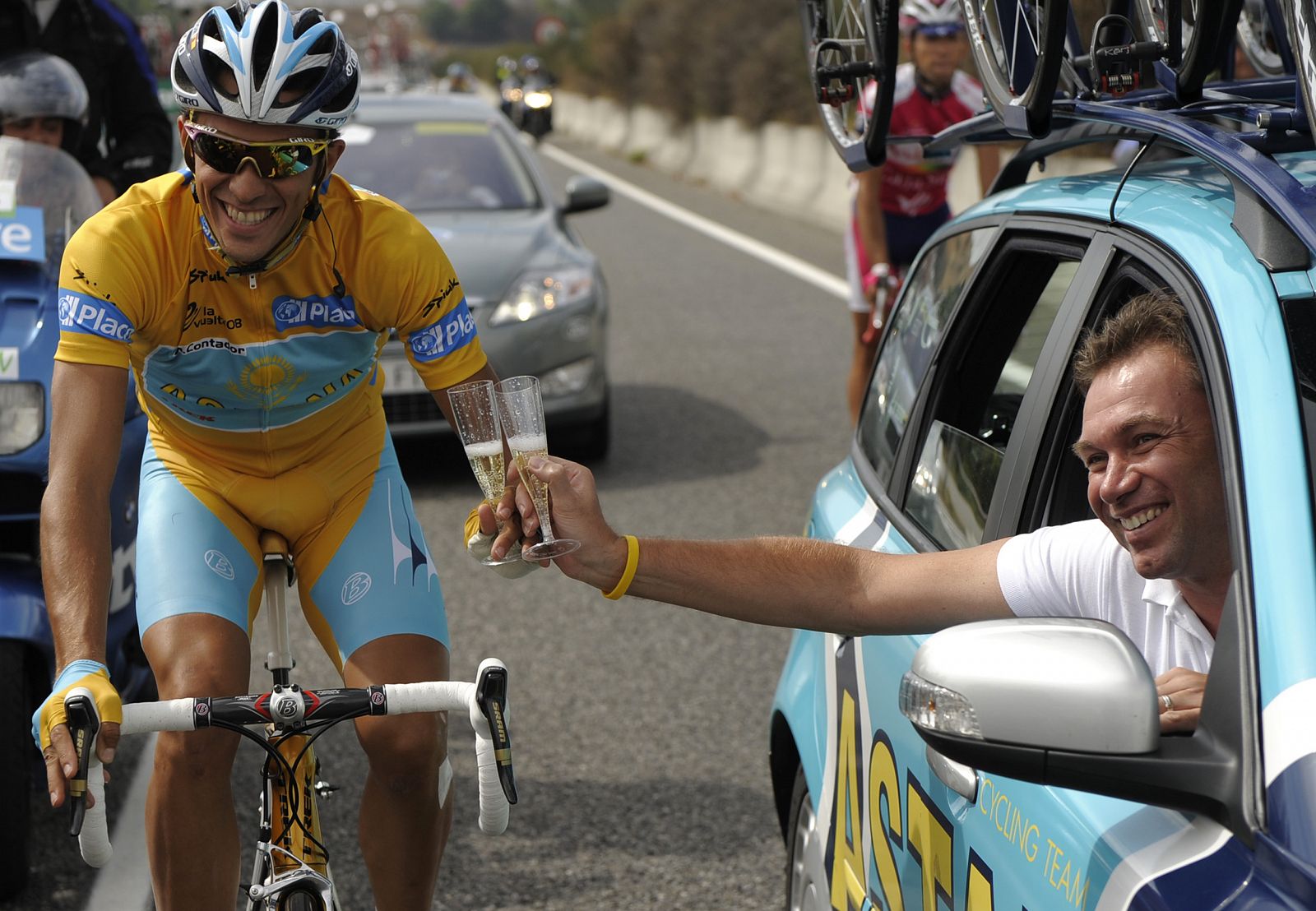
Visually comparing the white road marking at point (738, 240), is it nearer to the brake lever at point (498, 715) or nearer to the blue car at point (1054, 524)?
the blue car at point (1054, 524)

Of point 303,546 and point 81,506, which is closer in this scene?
point 81,506

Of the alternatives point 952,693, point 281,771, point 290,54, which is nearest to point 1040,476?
point 952,693

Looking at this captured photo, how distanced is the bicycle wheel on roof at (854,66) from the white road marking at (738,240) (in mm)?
6644

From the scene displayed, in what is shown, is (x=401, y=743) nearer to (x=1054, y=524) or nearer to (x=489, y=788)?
(x=489, y=788)

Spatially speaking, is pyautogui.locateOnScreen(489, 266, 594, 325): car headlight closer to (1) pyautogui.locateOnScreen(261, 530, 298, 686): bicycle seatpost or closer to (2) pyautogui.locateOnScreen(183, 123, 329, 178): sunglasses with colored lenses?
(1) pyautogui.locateOnScreen(261, 530, 298, 686): bicycle seatpost

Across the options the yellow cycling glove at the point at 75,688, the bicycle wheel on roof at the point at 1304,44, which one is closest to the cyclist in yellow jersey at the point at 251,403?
the yellow cycling glove at the point at 75,688

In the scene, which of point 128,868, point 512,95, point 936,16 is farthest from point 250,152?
point 512,95

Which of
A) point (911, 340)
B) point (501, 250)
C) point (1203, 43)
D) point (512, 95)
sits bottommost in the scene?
point (512, 95)

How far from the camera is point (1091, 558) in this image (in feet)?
7.86

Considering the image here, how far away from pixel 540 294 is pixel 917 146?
2.05m

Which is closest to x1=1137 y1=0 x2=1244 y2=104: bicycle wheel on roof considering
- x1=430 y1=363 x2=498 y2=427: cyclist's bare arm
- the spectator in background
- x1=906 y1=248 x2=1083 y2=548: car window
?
x1=906 y1=248 x2=1083 y2=548: car window

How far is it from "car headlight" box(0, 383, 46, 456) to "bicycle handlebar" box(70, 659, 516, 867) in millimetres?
1914

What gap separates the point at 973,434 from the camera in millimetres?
3012

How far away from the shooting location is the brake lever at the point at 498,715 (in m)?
2.47
